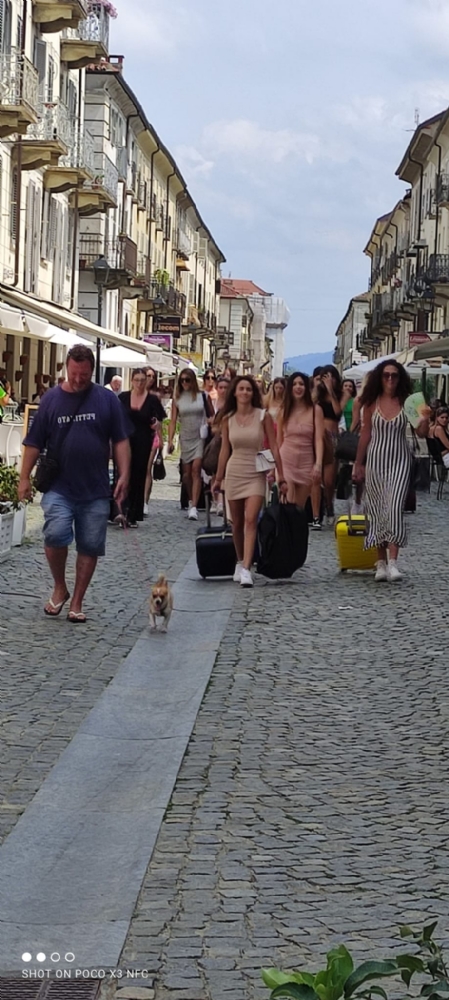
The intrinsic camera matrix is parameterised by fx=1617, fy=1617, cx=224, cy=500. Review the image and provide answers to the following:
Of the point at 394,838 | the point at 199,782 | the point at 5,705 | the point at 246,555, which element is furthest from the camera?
the point at 246,555

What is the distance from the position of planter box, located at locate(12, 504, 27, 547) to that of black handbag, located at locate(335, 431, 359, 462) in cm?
370

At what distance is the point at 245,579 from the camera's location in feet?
40.2

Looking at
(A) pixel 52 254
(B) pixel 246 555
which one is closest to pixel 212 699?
(B) pixel 246 555

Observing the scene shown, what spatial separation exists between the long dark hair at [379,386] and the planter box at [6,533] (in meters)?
3.18

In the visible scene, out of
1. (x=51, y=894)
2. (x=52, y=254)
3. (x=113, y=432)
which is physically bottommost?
(x=51, y=894)

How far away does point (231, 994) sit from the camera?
387cm

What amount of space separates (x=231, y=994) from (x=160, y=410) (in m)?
13.6

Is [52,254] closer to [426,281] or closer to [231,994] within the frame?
[426,281]

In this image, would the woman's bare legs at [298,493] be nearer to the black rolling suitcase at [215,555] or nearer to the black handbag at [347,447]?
the black rolling suitcase at [215,555]

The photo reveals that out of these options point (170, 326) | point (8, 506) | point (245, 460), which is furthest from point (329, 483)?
point (170, 326)

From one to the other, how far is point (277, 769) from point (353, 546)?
6.70 meters

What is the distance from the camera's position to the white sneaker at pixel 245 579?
12.2 m

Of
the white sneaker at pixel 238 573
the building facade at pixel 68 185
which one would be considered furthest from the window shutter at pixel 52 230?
the white sneaker at pixel 238 573

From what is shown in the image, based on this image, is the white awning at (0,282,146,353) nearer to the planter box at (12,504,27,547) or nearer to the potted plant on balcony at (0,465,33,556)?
the planter box at (12,504,27,547)
